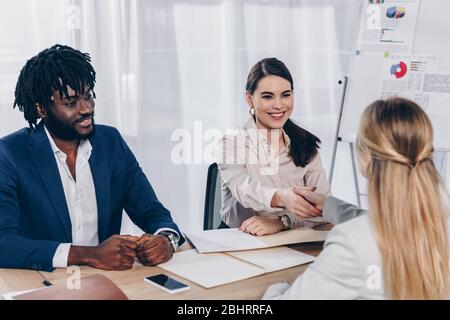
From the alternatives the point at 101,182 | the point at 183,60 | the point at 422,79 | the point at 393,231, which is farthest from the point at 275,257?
the point at 183,60

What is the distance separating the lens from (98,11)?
292 cm

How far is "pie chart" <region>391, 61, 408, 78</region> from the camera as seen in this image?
9.39 ft

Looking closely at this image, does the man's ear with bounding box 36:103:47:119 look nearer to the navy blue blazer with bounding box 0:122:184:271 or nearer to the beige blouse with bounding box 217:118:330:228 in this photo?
the navy blue blazer with bounding box 0:122:184:271

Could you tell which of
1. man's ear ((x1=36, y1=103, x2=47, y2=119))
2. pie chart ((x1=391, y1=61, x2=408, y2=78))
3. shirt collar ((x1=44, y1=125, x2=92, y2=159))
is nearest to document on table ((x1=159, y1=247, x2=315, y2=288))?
shirt collar ((x1=44, y1=125, x2=92, y2=159))

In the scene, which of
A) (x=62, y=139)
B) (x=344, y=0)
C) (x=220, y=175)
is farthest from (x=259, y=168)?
(x=344, y=0)

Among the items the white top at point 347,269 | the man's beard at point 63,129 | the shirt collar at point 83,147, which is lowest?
the white top at point 347,269

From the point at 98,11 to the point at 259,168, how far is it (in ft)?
4.36

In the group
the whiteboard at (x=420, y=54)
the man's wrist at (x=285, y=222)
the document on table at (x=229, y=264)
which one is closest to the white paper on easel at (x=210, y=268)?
the document on table at (x=229, y=264)

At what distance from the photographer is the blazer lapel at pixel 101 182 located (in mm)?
1829

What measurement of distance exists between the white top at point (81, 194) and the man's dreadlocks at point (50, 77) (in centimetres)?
12

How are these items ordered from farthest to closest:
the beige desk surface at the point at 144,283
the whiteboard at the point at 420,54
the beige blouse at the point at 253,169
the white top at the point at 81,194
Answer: the whiteboard at the point at 420,54 < the beige blouse at the point at 253,169 < the white top at the point at 81,194 < the beige desk surface at the point at 144,283

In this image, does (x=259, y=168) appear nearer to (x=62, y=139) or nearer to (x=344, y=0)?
(x=62, y=139)

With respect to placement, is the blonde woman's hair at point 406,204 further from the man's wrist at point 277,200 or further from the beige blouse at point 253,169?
the beige blouse at point 253,169

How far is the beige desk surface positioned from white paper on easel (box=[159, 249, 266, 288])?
0.06 feet
